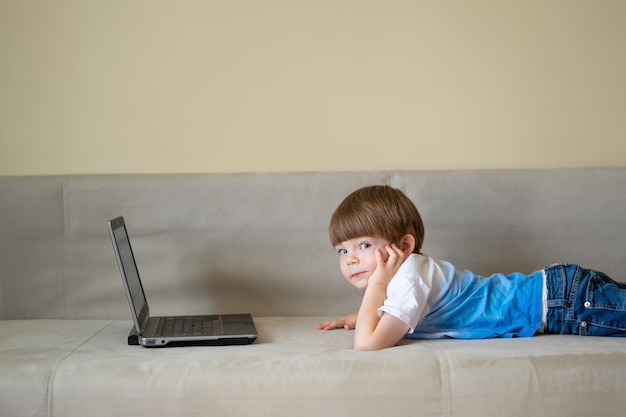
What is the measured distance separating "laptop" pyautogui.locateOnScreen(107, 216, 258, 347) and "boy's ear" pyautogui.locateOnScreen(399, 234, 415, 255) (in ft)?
1.46

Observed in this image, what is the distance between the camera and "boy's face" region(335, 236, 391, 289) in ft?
6.71

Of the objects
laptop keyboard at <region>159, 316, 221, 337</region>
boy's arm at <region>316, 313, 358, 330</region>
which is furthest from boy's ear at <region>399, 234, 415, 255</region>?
laptop keyboard at <region>159, 316, 221, 337</region>

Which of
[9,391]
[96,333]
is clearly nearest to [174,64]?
[96,333]

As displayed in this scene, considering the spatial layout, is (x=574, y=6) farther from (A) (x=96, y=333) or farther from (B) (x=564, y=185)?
(A) (x=96, y=333)

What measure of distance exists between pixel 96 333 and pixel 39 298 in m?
0.36

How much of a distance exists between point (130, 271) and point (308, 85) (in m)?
0.91

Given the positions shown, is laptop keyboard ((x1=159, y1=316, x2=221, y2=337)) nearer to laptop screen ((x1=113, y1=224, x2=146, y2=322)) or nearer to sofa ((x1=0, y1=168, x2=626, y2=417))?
laptop screen ((x1=113, y1=224, x2=146, y2=322))

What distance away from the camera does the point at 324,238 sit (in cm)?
241

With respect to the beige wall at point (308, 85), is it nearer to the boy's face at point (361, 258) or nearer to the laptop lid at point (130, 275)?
the laptop lid at point (130, 275)

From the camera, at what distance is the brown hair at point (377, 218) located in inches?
80.5

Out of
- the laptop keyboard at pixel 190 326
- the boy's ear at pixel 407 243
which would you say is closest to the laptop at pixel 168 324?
the laptop keyboard at pixel 190 326

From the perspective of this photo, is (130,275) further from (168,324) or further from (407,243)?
(407,243)

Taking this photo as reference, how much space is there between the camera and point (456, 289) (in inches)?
79.5

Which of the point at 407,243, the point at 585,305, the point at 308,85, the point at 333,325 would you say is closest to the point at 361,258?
the point at 407,243
